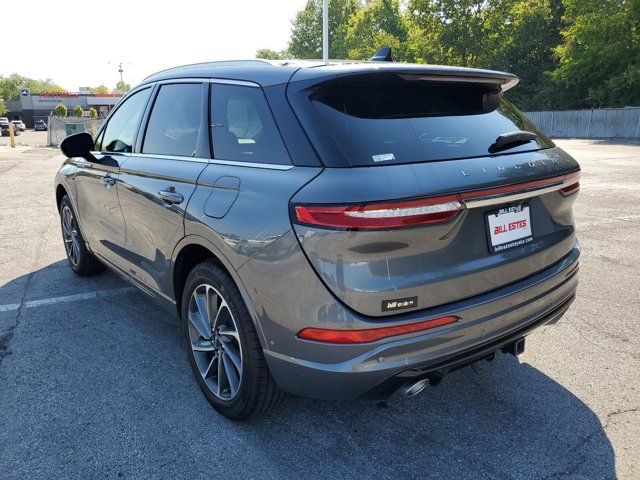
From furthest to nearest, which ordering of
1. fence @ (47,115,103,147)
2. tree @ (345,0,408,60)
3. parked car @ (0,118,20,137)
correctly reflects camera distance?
tree @ (345,0,408,60) → parked car @ (0,118,20,137) → fence @ (47,115,103,147)

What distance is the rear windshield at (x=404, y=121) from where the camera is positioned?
2.16 meters

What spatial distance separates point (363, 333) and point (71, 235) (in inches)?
163

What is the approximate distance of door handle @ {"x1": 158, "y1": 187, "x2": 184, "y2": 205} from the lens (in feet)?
9.18

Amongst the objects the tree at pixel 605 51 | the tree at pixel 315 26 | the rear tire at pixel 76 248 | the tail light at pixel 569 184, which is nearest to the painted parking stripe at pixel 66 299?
the rear tire at pixel 76 248

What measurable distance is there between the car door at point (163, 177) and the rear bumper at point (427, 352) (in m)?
1.10

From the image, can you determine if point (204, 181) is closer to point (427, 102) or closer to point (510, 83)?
point (427, 102)

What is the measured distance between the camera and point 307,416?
2736mm

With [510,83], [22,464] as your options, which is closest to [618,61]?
[510,83]

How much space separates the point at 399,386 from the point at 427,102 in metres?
1.34

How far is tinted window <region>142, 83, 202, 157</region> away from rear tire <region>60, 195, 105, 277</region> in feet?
6.22

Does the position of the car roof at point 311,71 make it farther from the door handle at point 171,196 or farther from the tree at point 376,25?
the tree at point 376,25

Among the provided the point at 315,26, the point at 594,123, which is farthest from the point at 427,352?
the point at 315,26

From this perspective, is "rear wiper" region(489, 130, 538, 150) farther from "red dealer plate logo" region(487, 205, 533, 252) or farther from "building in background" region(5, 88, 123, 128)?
"building in background" region(5, 88, 123, 128)

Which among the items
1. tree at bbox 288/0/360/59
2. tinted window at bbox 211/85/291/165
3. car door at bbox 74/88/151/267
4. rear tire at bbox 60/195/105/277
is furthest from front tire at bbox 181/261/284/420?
tree at bbox 288/0/360/59
